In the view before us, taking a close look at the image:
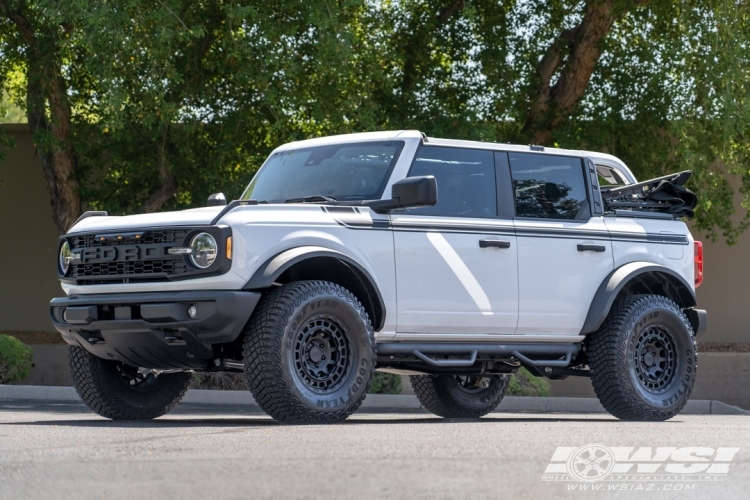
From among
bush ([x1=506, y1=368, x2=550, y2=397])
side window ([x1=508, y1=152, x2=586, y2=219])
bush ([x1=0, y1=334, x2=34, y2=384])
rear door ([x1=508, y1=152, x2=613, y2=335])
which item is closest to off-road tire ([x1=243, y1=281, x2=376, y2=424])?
rear door ([x1=508, y1=152, x2=613, y2=335])

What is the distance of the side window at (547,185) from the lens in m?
9.91

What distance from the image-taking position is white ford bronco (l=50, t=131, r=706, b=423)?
8.12 m

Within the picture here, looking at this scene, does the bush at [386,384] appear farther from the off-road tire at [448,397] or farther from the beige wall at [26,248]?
the beige wall at [26,248]

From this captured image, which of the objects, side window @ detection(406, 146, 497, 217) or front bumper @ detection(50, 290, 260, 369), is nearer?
front bumper @ detection(50, 290, 260, 369)

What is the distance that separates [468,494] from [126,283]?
417cm

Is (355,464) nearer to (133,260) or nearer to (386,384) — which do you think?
(133,260)

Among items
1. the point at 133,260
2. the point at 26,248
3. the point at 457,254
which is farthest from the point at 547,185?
the point at 26,248

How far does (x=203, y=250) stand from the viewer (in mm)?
8094

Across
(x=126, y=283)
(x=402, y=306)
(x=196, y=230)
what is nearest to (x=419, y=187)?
(x=402, y=306)

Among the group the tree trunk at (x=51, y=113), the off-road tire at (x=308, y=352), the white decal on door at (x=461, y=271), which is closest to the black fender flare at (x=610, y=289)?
the white decal on door at (x=461, y=271)

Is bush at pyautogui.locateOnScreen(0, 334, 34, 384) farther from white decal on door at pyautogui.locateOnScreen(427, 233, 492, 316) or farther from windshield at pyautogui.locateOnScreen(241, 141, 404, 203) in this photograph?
white decal on door at pyautogui.locateOnScreen(427, 233, 492, 316)

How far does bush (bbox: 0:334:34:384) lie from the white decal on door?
9.57 metres

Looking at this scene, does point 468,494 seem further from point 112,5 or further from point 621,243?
point 112,5

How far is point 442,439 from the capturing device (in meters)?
6.81
